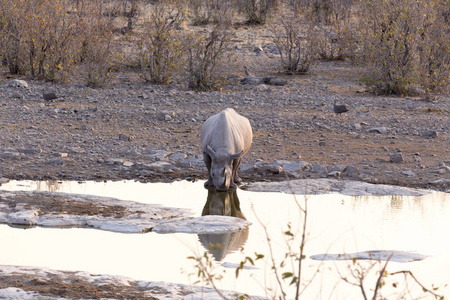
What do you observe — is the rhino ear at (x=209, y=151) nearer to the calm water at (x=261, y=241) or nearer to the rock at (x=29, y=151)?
the calm water at (x=261, y=241)

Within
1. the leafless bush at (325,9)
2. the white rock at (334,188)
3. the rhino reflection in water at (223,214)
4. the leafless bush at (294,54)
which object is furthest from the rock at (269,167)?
the leafless bush at (325,9)

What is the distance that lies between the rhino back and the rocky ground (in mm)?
807

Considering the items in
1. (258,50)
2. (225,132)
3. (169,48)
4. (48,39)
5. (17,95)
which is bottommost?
(17,95)

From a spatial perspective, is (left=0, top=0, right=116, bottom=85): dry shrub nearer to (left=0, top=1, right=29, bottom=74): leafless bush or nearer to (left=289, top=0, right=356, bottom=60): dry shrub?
(left=0, top=1, right=29, bottom=74): leafless bush

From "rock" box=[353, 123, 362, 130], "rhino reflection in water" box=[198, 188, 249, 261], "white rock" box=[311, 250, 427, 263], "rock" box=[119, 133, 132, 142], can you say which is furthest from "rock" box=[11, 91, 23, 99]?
"white rock" box=[311, 250, 427, 263]

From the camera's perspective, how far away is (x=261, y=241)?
7164mm

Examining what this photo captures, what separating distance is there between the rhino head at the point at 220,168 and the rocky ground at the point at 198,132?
895 millimetres

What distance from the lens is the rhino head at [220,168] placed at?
8867mm

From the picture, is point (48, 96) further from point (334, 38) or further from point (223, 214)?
A: point (334, 38)

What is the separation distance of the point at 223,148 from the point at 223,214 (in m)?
0.95

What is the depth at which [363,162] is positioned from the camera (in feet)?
34.3

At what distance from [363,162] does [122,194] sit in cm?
368

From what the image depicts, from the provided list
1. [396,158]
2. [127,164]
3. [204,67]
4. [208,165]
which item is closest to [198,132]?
[127,164]

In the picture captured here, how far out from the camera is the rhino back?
Answer: 898 cm
